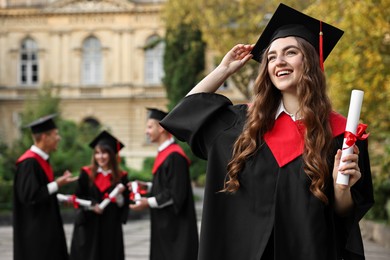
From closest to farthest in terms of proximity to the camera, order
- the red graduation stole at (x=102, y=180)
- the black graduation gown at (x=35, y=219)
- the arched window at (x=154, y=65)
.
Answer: the black graduation gown at (x=35, y=219) < the red graduation stole at (x=102, y=180) < the arched window at (x=154, y=65)

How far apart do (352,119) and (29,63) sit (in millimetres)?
43682

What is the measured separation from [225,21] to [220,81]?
63.9ft

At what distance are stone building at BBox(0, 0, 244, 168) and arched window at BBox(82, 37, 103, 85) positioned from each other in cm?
6

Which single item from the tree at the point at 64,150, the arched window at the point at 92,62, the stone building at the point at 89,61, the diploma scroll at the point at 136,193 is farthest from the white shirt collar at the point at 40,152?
the arched window at the point at 92,62

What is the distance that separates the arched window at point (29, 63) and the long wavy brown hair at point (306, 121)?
43.0 metres

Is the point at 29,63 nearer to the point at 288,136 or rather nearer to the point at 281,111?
the point at 281,111

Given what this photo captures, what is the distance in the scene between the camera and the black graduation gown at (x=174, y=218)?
317 inches

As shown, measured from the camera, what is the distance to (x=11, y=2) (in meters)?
45.4

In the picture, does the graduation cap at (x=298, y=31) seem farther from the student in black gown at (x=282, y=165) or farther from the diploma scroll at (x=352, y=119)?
the diploma scroll at (x=352, y=119)

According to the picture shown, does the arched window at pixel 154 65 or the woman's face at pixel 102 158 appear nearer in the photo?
the woman's face at pixel 102 158

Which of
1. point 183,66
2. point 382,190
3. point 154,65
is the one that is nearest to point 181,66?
point 183,66

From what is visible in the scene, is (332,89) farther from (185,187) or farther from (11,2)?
(11,2)

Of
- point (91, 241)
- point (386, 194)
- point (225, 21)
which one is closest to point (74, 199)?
point (91, 241)

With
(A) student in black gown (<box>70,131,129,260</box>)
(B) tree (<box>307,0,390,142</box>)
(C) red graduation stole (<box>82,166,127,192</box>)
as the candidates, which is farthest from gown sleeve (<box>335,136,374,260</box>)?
(B) tree (<box>307,0,390,142</box>)
